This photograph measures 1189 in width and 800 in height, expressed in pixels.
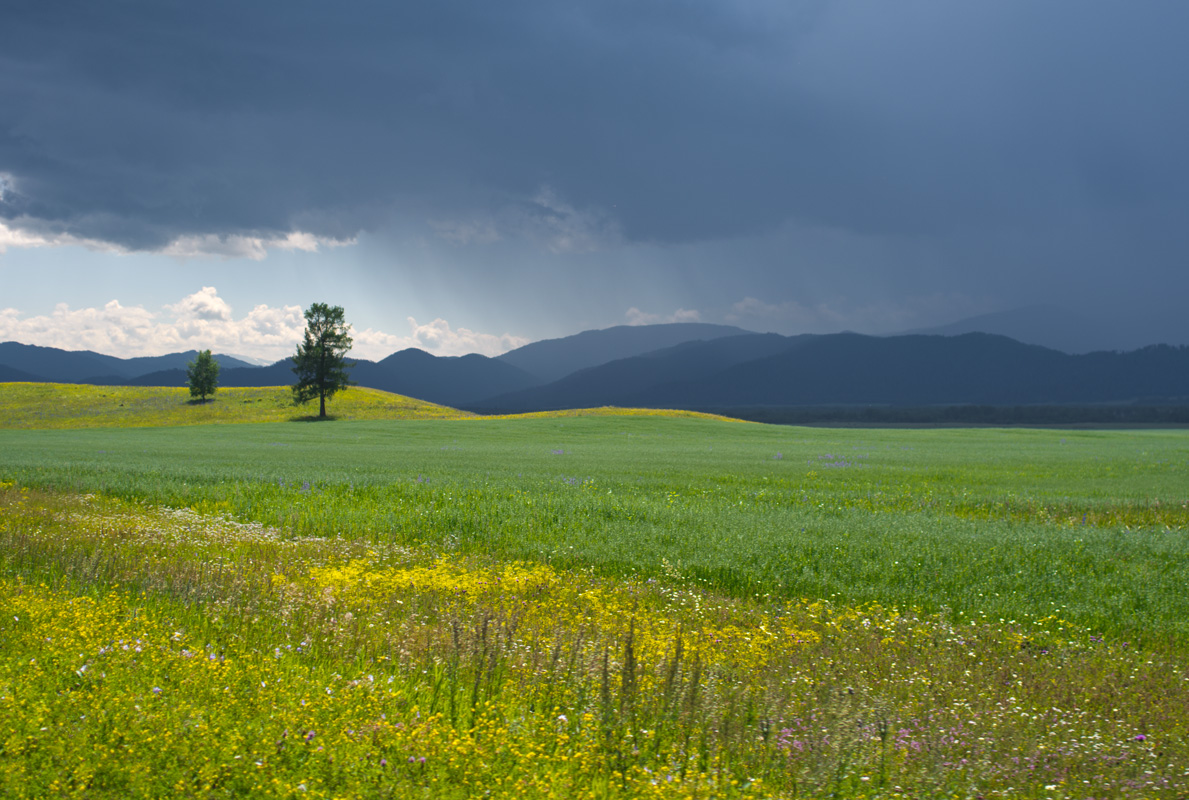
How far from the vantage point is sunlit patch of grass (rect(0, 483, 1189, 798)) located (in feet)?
14.2

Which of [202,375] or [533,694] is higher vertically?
[202,375]

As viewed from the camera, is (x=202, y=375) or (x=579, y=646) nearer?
(x=579, y=646)

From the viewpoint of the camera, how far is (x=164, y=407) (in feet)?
294

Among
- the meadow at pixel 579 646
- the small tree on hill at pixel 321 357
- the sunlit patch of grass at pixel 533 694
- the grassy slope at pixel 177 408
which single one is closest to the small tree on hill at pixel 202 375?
the grassy slope at pixel 177 408

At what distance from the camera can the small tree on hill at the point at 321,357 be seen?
8375cm

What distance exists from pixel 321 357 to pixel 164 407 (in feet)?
86.4

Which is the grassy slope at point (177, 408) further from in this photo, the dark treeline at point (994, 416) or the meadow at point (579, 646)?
the dark treeline at point (994, 416)

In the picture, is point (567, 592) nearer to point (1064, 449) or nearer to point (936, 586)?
point (936, 586)

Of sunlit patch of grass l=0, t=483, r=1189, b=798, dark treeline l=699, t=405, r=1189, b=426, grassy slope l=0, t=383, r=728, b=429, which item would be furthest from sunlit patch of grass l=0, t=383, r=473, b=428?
dark treeline l=699, t=405, r=1189, b=426

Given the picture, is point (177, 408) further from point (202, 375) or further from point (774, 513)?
point (774, 513)

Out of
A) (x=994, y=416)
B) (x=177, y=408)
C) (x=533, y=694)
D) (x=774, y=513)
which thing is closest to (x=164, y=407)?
(x=177, y=408)

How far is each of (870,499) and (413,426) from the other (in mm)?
50938

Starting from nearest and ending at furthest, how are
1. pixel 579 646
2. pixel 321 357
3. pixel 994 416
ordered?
pixel 579 646
pixel 321 357
pixel 994 416

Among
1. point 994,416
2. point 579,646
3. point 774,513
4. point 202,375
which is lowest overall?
point 774,513
